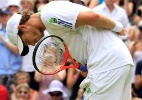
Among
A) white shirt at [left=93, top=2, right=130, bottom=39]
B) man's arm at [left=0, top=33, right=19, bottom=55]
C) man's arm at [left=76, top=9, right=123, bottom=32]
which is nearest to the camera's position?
man's arm at [left=76, top=9, right=123, bottom=32]

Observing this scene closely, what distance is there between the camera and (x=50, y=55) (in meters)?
5.74

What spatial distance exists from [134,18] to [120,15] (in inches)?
54.4

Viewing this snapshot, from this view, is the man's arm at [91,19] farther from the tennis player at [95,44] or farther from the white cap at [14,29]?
the white cap at [14,29]

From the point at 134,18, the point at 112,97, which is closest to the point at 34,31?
the point at 112,97

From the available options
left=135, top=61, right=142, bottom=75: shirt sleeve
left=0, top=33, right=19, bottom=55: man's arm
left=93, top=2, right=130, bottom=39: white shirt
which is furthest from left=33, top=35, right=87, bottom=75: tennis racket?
left=93, top=2, right=130, bottom=39: white shirt

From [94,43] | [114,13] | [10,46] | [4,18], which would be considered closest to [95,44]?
[94,43]

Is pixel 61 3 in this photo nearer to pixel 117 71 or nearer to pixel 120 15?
Result: pixel 117 71

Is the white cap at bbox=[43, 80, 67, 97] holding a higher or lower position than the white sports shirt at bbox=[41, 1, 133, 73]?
lower

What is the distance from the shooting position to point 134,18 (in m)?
10.9

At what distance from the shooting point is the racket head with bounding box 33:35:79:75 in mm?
5484

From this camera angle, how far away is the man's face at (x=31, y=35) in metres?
5.45

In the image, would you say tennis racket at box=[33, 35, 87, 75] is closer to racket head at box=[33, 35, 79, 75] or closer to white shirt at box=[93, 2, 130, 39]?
racket head at box=[33, 35, 79, 75]

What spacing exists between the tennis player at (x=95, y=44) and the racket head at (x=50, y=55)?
0.08 metres

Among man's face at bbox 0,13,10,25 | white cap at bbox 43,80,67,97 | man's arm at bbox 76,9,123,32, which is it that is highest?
man's arm at bbox 76,9,123,32
